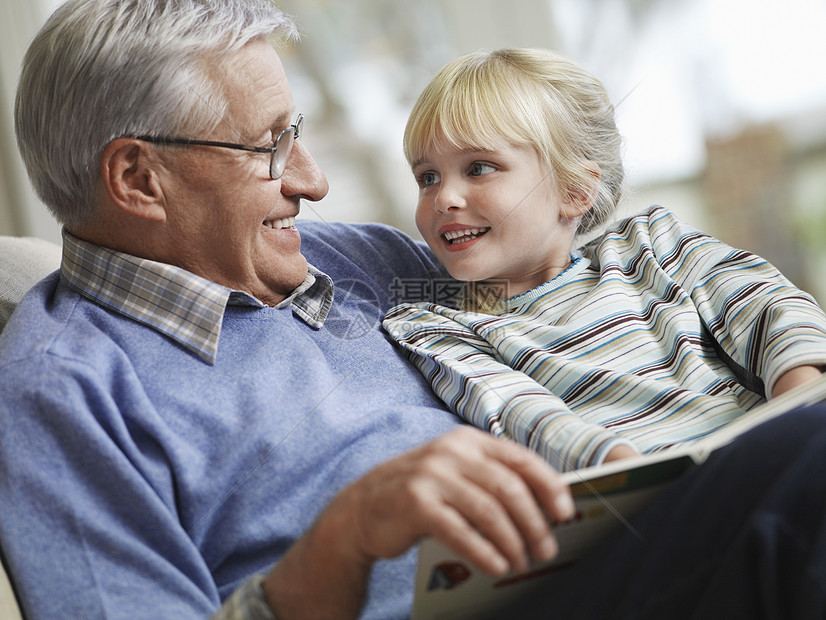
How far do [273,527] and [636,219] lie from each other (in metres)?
0.89

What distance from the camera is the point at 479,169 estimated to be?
1.33 m

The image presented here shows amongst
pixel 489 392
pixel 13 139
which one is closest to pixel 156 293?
pixel 489 392

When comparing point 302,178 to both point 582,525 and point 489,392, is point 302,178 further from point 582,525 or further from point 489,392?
point 582,525

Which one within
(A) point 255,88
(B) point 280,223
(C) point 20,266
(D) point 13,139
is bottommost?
(D) point 13,139

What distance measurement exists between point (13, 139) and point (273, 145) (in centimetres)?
212

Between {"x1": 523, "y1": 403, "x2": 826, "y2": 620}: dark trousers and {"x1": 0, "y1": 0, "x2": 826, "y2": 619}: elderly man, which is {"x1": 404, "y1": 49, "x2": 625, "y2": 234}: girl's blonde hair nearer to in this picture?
{"x1": 0, "y1": 0, "x2": 826, "y2": 619}: elderly man

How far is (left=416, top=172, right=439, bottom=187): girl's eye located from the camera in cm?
139

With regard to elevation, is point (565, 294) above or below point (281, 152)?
below

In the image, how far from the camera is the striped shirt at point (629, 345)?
1.08 metres

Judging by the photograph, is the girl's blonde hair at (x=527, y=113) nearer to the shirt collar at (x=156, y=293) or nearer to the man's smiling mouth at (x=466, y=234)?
the man's smiling mouth at (x=466, y=234)

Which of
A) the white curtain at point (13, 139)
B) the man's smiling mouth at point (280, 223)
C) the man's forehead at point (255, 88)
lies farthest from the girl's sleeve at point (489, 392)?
the white curtain at point (13, 139)

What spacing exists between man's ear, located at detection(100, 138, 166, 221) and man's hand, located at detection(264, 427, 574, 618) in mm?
630

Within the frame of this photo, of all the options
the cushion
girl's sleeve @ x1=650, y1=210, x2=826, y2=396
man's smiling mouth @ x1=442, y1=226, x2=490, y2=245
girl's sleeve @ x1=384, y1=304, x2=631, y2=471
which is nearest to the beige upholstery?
the cushion

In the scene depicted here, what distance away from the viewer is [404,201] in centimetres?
282
